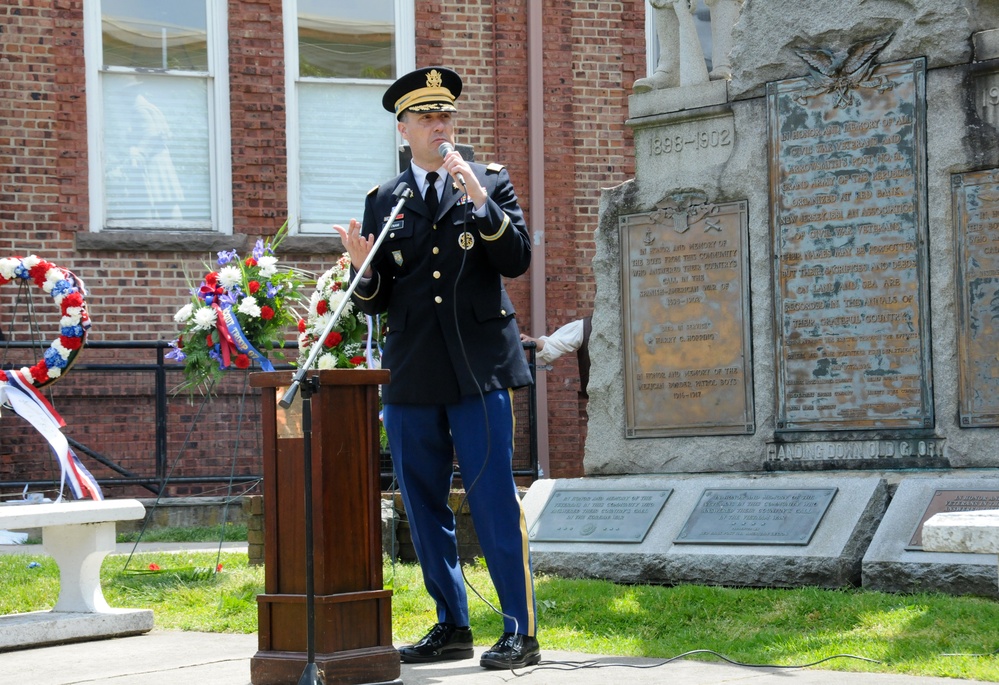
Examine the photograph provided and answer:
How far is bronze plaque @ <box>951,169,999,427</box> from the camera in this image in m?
6.50

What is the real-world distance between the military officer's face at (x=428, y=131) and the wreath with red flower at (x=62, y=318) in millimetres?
3275

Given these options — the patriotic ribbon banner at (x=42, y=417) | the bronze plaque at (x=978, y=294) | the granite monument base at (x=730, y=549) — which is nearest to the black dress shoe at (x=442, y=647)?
the granite monument base at (x=730, y=549)

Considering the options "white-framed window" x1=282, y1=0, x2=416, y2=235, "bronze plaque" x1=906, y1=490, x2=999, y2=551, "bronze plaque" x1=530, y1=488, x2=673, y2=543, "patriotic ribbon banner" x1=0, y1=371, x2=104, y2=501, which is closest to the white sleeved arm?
"white-framed window" x1=282, y1=0, x2=416, y2=235

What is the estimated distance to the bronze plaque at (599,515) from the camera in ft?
23.3

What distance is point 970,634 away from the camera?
17.0 feet

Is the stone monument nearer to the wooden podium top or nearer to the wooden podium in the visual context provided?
the wooden podium

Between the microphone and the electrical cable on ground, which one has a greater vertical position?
the microphone

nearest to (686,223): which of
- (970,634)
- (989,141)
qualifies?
(989,141)

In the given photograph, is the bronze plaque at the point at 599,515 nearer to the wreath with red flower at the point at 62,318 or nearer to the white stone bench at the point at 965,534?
the wreath with red flower at the point at 62,318

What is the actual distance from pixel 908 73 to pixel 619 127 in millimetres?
6909

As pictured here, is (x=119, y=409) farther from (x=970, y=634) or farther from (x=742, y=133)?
(x=970, y=634)

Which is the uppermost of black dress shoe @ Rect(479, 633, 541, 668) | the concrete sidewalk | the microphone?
the microphone

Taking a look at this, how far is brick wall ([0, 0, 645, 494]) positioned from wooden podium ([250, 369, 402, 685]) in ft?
24.0

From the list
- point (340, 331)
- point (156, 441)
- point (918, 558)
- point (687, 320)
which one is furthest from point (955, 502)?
point (156, 441)
